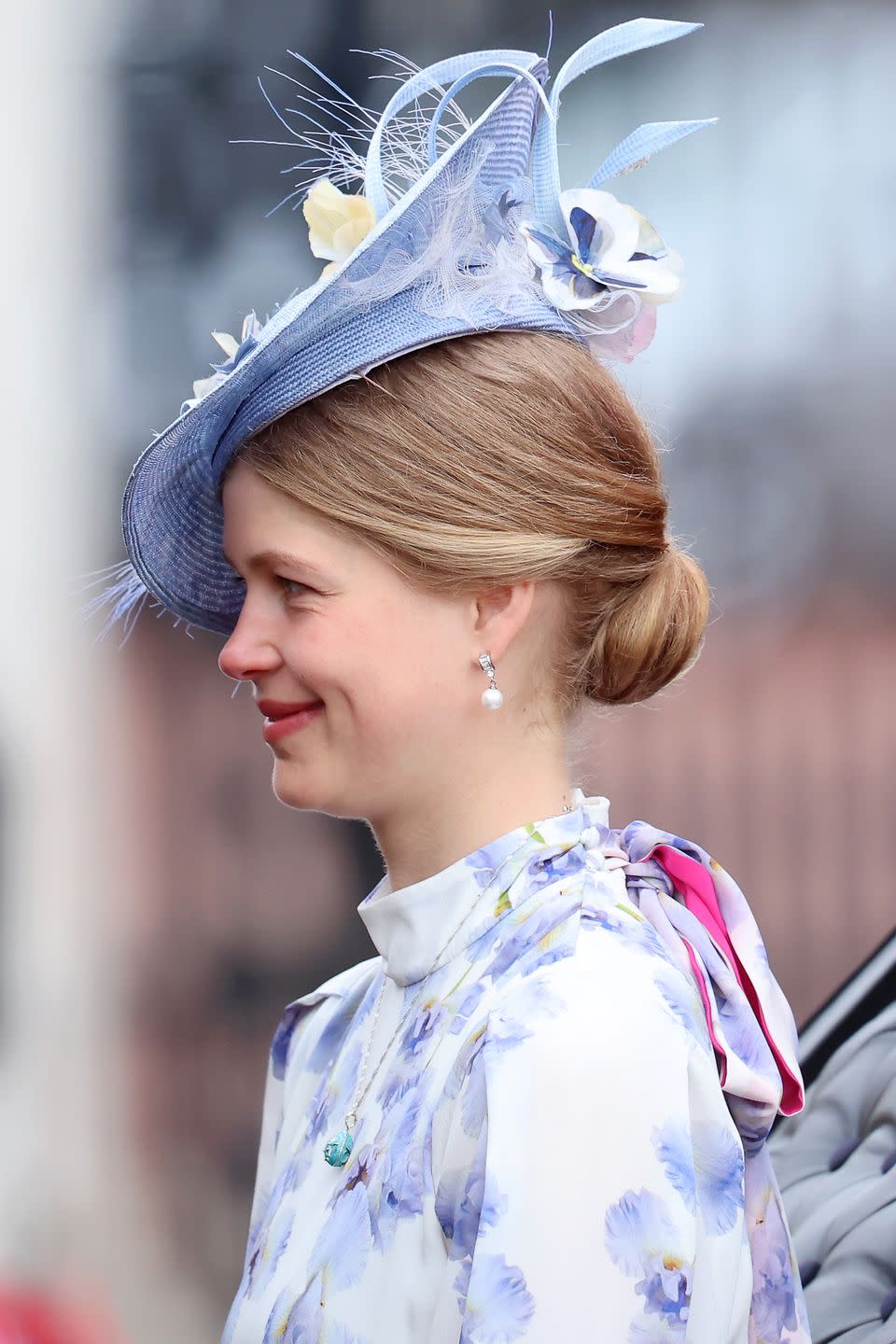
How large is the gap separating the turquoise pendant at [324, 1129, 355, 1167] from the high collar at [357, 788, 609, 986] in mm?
107

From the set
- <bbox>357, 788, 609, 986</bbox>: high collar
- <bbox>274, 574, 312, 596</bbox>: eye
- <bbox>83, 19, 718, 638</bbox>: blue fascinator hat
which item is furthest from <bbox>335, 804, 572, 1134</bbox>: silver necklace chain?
<bbox>83, 19, 718, 638</bbox>: blue fascinator hat

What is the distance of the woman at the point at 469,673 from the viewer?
791mm

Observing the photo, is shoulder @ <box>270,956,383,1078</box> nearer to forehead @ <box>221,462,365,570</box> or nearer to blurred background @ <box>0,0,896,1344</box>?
forehead @ <box>221,462,365,570</box>

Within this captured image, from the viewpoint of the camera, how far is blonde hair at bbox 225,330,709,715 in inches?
35.1

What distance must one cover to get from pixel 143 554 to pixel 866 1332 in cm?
82

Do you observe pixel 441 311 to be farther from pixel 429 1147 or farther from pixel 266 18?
pixel 266 18

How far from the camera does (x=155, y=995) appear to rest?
2373 mm

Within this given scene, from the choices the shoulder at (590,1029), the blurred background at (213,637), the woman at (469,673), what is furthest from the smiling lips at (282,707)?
the blurred background at (213,637)

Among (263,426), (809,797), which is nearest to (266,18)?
(809,797)

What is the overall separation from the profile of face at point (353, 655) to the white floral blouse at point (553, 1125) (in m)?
0.08

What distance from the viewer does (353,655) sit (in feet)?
2.93

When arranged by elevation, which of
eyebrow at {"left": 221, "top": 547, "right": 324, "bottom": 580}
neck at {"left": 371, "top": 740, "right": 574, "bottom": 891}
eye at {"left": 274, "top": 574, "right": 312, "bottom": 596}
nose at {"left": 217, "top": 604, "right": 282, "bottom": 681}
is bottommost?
neck at {"left": 371, "top": 740, "right": 574, "bottom": 891}

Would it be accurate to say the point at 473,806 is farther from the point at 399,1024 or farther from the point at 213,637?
the point at 213,637

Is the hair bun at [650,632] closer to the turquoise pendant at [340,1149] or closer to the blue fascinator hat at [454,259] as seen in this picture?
the blue fascinator hat at [454,259]
